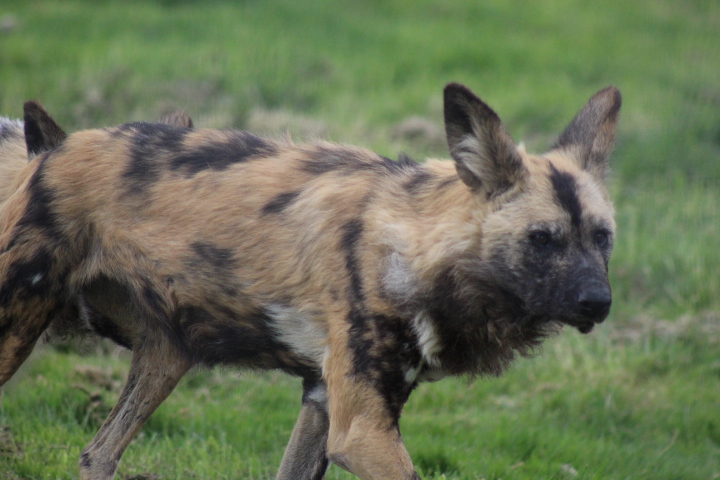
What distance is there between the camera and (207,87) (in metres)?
8.45

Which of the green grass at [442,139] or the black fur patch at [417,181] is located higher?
the black fur patch at [417,181]

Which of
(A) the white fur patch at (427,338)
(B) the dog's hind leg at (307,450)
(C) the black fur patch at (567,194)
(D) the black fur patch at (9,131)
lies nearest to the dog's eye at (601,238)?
(C) the black fur patch at (567,194)

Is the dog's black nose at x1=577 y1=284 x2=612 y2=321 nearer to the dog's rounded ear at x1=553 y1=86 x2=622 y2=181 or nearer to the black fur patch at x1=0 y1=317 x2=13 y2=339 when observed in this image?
the dog's rounded ear at x1=553 y1=86 x2=622 y2=181

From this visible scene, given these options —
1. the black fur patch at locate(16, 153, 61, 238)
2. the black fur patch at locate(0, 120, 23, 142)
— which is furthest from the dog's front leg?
the black fur patch at locate(0, 120, 23, 142)

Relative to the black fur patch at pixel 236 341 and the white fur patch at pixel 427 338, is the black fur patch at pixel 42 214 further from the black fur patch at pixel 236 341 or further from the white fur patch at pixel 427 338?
the white fur patch at pixel 427 338

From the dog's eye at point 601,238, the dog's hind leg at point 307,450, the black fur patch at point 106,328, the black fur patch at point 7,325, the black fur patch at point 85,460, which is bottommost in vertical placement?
the black fur patch at point 85,460

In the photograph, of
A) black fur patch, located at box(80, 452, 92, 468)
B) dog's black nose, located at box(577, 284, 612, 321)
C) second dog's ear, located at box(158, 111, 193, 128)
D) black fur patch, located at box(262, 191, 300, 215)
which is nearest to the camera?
dog's black nose, located at box(577, 284, 612, 321)

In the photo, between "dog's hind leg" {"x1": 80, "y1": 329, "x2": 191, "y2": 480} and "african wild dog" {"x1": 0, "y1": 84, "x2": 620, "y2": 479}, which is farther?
"dog's hind leg" {"x1": 80, "y1": 329, "x2": 191, "y2": 480}

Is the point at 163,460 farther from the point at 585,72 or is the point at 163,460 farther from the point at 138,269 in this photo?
the point at 585,72

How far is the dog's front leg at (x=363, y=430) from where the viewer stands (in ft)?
9.60

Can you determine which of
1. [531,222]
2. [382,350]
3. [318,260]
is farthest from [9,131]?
[531,222]

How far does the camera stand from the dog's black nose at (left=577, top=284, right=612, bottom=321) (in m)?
2.87

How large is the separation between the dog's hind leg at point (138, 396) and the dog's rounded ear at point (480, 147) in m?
1.37

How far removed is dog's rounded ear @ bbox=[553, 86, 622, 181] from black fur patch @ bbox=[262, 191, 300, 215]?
1.09m
